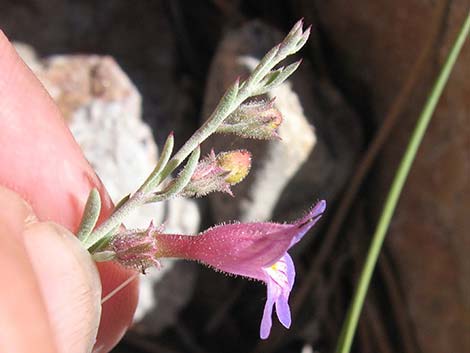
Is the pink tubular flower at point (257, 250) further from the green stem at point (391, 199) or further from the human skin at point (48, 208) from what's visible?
the green stem at point (391, 199)

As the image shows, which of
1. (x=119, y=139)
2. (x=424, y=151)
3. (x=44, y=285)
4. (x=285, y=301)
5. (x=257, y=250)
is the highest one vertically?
(x=44, y=285)

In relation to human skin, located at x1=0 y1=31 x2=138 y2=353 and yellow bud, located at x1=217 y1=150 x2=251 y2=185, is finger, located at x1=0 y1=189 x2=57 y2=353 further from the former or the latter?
yellow bud, located at x1=217 y1=150 x2=251 y2=185

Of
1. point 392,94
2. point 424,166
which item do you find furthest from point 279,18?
point 424,166

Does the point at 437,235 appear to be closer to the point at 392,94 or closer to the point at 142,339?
the point at 392,94

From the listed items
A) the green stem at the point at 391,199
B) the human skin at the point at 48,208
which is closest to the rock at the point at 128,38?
the human skin at the point at 48,208

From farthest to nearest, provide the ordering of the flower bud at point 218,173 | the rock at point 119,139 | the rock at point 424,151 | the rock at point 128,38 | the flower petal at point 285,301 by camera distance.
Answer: the rock at point 128,38
the rock at point 119,139
the rock at point 424,151
the flower bud at point 218,173
the flower petal at point 285,301

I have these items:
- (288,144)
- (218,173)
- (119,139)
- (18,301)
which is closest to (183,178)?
(218,173)

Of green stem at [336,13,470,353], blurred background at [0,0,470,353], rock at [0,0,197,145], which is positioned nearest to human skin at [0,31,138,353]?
green stem at [336,13,470,353]

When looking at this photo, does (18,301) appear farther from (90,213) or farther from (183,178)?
(183,178)
